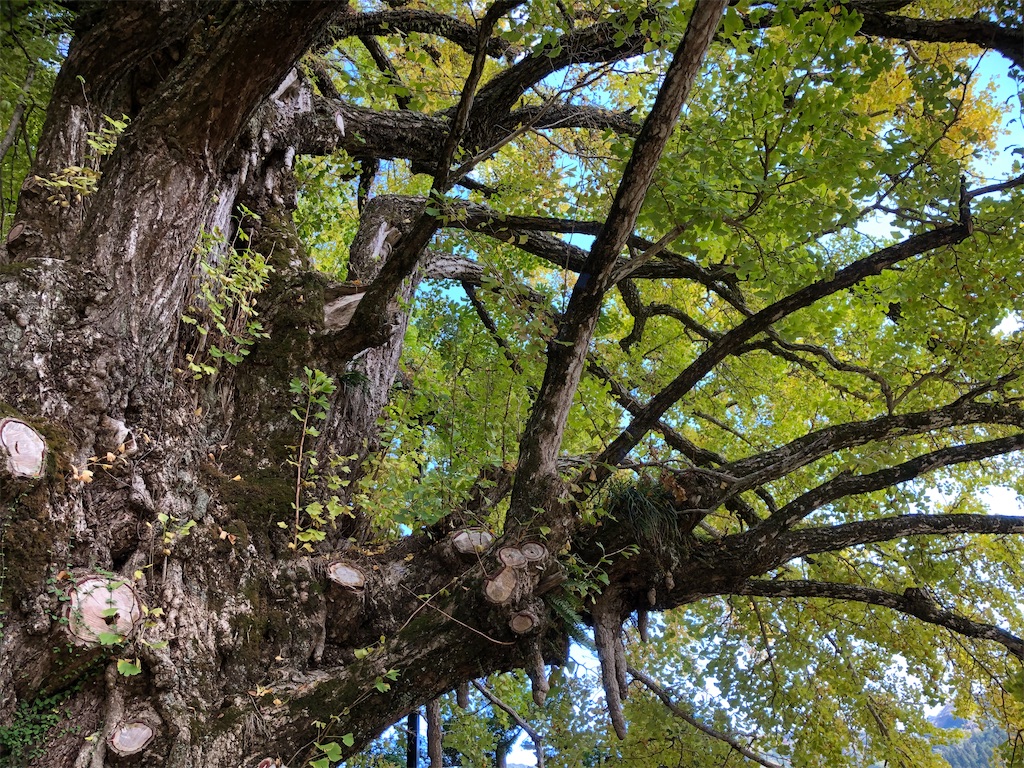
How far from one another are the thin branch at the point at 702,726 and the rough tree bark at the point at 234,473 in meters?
1.23

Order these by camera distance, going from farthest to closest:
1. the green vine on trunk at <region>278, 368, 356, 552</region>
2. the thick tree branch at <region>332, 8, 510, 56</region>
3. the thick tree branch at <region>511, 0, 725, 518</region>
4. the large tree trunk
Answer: the thick tree branch at <region>332, 8, 510, 56</region>, the green vine on trunk at <region>278, 368, 356, 552</region>, the thick tree branch at <region>511, 0, 725, 518</region>, the large tree trunk

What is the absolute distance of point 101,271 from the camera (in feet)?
9.71

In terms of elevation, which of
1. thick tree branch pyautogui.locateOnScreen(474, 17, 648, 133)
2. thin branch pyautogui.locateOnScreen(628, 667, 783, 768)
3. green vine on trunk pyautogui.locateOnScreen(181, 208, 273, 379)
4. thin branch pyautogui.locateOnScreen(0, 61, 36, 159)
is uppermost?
thick tree branch pyautogui.locateOnScreen(474, 17, 648, 133)

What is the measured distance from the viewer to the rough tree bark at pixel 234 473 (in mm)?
2422

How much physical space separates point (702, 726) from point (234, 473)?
343 centimetres

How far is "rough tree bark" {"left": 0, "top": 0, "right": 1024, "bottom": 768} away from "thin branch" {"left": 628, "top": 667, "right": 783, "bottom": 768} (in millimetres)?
1232

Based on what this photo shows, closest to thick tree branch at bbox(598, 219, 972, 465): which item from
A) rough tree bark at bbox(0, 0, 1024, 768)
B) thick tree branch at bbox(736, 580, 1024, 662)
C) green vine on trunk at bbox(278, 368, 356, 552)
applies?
rough tree bark at bbox(0, 0, 1024, 768)

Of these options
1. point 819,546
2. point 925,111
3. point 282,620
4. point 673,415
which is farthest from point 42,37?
point 673,415

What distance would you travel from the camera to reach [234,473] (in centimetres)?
331

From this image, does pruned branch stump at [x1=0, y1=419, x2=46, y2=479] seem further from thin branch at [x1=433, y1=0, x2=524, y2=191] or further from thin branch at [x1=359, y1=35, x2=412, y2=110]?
thin branch at [x1=359, y1=35, x2=412, y2=110]

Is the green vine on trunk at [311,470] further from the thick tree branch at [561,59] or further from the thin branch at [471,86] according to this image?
the thick tree branch at [561,59]

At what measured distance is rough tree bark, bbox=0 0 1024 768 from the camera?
2.42 meters

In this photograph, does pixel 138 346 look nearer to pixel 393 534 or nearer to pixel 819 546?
pixel 393 534

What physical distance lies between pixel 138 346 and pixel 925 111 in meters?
4.08
